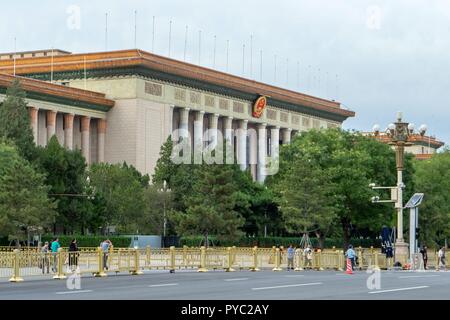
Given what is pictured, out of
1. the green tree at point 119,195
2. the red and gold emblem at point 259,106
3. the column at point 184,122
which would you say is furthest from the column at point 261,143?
the green tree at point 119,195

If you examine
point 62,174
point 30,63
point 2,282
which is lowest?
point 2,282

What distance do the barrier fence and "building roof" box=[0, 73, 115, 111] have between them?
41.6m

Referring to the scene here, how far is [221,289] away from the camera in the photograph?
3105 centimetres

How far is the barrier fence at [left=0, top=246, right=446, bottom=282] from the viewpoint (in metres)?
39.3

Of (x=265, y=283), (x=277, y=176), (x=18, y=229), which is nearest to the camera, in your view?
(x=265, y=283)

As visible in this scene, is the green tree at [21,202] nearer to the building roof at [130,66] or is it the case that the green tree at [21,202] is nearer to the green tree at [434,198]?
the green tree at [434,198]

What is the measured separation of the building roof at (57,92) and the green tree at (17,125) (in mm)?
15861

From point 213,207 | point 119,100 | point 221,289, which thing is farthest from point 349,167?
point 221,289

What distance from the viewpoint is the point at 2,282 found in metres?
36.9
